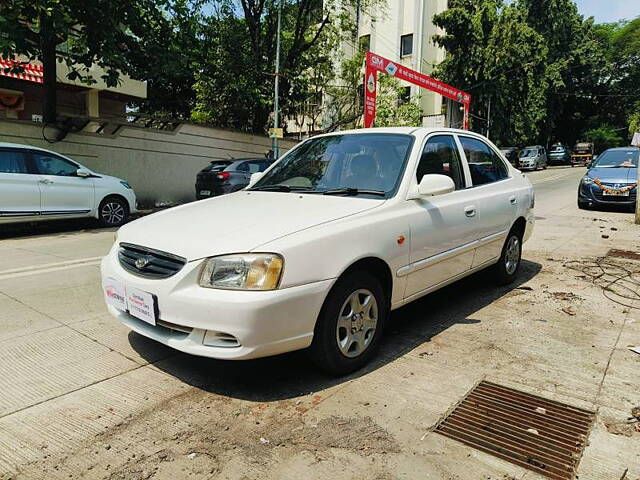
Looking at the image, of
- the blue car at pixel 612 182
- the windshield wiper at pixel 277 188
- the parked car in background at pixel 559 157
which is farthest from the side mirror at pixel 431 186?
the parked car in background at pixel 559 157

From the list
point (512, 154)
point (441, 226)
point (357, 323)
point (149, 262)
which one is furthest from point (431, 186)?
point (512, 154)

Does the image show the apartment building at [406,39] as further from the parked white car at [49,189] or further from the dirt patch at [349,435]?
the dirt patch at [349,435]

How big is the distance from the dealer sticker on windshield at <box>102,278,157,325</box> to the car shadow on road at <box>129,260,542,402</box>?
1.56ft

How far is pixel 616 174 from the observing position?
12430 mm

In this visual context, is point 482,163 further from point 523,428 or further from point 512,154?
point 512,154

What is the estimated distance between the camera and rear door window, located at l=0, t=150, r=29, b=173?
8.72 meters

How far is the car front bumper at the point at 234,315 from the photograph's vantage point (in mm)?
2711

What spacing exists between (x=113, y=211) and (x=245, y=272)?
8784 millimetres

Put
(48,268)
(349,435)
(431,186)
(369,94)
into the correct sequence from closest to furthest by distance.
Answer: (349,435) < (431,186) < (48,268) < (369,94)

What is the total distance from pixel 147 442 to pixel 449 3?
3510 cm

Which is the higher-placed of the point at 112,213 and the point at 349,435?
Answer: the point at 112,213

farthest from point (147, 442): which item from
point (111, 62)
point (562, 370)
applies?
point (111, 62)

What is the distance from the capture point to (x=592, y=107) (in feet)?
157

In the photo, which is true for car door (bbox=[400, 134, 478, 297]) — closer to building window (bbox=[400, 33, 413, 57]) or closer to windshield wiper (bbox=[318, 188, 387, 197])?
windshield wiper (bbox=[318, 188, 387, 197])
